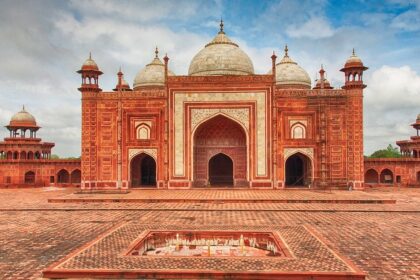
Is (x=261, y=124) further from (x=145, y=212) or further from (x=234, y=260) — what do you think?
(x=234, y=260)

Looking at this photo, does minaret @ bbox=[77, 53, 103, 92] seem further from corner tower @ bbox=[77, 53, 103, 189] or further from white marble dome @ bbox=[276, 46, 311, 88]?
white marble dome @ bbox=[276, 46, 311, 88]

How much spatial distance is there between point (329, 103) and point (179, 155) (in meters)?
7.16

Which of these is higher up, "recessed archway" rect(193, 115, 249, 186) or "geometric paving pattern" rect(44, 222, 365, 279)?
"recessed archway" rect(193, 115, 249, 186)

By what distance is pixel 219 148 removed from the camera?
62.1 feet

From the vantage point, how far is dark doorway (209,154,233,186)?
20281 millimetres

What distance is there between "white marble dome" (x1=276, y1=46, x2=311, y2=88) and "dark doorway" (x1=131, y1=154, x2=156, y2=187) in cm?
835

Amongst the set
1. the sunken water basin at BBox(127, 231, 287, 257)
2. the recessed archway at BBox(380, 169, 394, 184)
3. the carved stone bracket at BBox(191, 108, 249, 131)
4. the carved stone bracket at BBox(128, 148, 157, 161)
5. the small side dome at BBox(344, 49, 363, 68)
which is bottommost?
the sunken water basin at BBox(127, 231, 287, 257)

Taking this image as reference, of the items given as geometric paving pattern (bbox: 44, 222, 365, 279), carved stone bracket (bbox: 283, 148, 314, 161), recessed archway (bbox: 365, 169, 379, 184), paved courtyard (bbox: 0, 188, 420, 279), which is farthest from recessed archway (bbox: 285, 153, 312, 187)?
geometric paving pattern (bbox: 44, 222, 365, 279)

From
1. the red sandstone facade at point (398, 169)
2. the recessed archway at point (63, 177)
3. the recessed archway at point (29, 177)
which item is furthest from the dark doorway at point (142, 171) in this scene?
the red sandstone facade at point (398, 169)

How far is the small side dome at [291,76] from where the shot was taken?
21234 millimetres

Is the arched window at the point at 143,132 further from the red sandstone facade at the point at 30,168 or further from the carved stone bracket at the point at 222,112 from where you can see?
the red sandstone facade at the point at 30,168

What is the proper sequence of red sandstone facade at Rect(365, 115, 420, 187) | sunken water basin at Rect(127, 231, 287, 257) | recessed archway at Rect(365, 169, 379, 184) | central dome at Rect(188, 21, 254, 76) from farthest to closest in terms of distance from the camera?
recessed archway at Rect(365, 169, 379, 184), red sandstone facade at Rect(365, 115, 420, 187), central dome at Rect(188, 21, 254, 76), sunken water basin at Rect(127, 231, 287, 257)

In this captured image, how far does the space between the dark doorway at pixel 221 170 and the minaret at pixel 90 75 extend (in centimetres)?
694

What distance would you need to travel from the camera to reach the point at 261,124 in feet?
57.5
